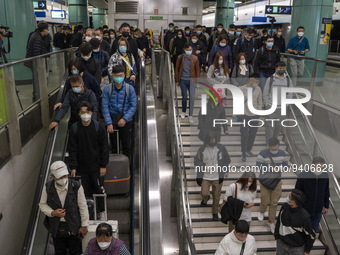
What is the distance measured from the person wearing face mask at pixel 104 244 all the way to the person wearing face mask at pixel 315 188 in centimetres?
326

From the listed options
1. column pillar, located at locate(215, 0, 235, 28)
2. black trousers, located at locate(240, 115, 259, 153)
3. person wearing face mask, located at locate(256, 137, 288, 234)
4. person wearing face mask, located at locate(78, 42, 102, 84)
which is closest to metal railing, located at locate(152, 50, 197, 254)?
black trousers, located at locate(240, 115, 259, 153)

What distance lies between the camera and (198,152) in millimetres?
6711

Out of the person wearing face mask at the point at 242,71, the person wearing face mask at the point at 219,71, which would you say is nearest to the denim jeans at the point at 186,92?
the person wearing face mask at the point at 219,71

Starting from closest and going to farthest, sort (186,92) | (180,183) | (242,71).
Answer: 1. (180,183)
2. (242,71)
3. (186,92)

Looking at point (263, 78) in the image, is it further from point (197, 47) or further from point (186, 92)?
point (197, 47)

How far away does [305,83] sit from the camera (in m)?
7.09

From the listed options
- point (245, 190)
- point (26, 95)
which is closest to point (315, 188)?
point (245, 190)

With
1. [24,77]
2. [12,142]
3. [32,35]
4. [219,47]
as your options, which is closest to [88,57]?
[24,77]

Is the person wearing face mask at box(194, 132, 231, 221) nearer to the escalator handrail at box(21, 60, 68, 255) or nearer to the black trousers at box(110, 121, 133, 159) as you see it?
the black trousers at box(110, 121, 133, 159)

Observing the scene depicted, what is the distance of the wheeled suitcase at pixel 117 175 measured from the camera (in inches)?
222

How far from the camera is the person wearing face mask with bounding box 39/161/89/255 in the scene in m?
4.11

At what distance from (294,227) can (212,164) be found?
1776mm

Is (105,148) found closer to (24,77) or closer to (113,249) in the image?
(113,249)

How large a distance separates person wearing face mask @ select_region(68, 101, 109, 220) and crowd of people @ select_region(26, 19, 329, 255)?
0.01 meters
